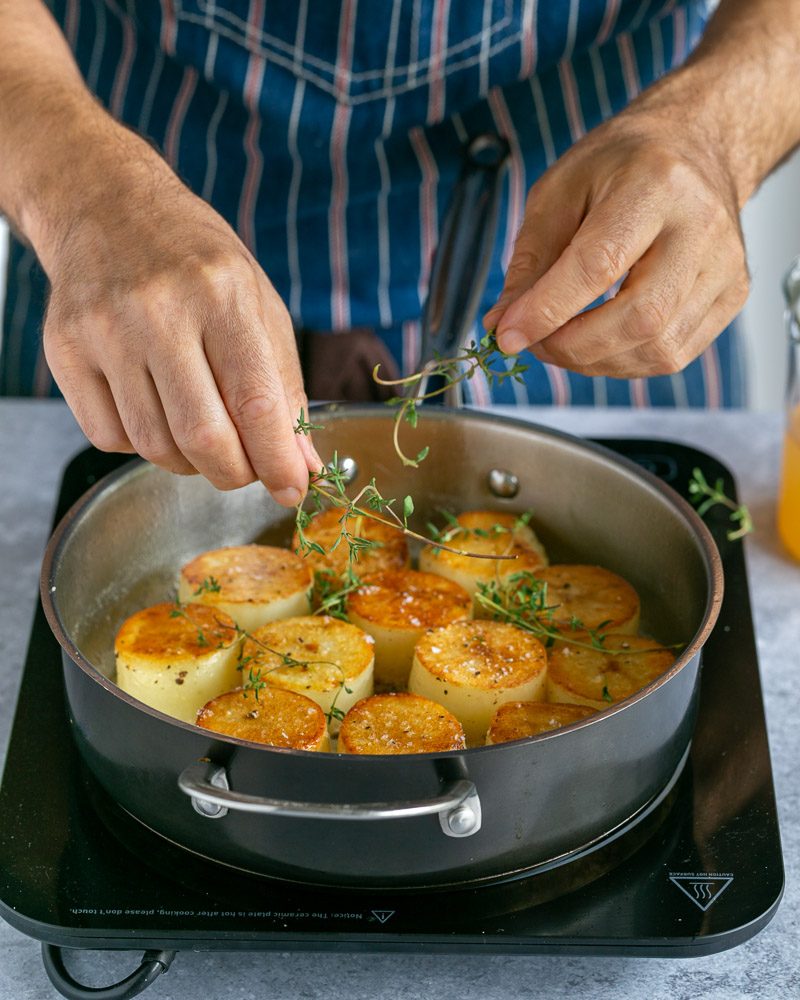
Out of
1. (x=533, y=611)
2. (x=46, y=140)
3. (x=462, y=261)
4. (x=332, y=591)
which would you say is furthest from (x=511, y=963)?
A: (x=46, y=140)

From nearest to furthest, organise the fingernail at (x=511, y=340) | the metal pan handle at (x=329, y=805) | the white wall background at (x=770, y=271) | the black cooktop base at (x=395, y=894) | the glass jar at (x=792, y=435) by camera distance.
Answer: the metal pan handle at (x=329, y=805) → the black cooktop base at (x=395, y=894) → the fingernail at (x=511, y=340) → the glass jar at (x=792, y=435) → the white wall background at (x=770, y=271)

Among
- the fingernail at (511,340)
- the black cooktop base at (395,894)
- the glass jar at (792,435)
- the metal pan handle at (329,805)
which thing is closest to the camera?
the metal pan handle at (329,805)

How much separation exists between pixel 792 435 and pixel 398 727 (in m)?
0.75

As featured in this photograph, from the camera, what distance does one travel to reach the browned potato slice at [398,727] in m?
1.04

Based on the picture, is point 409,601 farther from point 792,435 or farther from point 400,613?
point 792,435

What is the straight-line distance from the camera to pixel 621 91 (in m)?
1.84

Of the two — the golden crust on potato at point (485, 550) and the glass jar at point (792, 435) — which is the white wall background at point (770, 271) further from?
the golden crust on potato at point (485, 550)

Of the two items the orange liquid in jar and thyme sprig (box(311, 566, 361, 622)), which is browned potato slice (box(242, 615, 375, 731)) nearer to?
thyme sprig (box(311, 566, 361, 622))

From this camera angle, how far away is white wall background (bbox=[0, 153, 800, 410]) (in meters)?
3.59

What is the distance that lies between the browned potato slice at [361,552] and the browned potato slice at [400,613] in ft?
0.17

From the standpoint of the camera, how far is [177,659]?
1.17 metres

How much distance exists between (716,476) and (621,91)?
67 centimetres

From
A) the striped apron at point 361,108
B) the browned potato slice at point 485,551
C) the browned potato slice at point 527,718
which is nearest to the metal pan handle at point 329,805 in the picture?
the browned potato slice at point 527,718

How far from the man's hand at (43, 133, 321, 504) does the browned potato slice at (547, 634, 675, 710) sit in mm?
331
